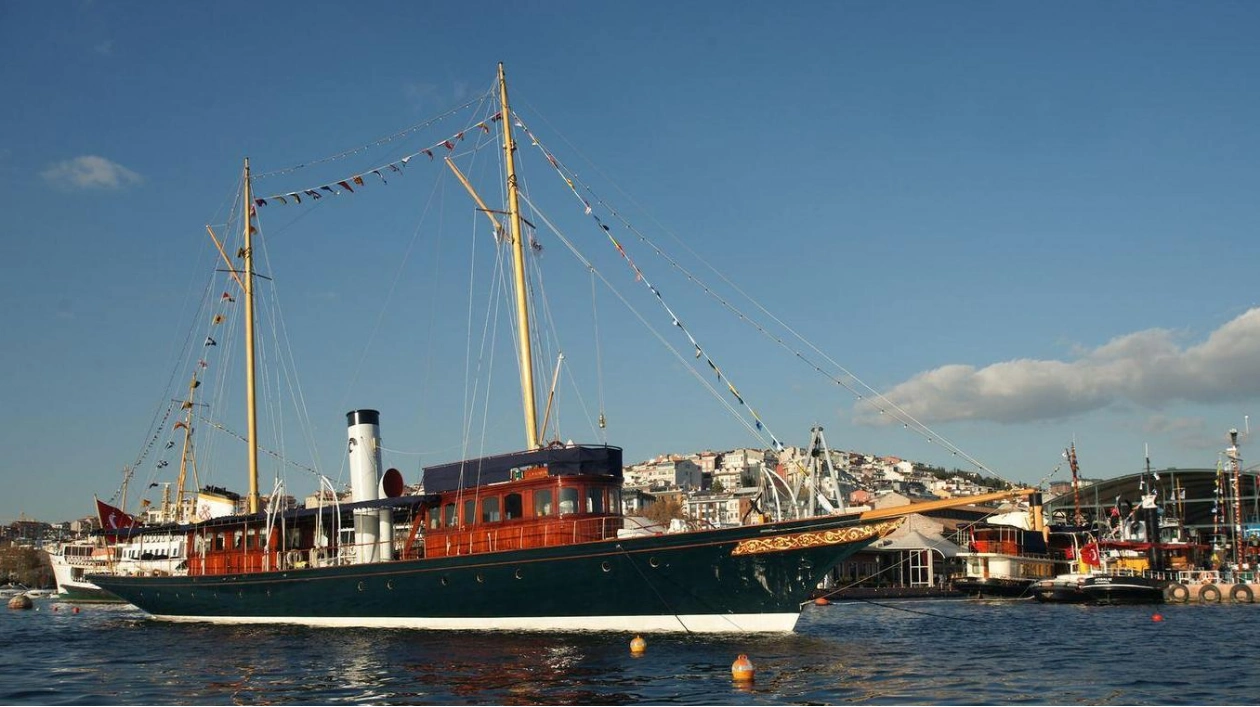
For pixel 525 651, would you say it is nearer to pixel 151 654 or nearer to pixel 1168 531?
pixel 151 654

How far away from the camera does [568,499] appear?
31156 millimetres

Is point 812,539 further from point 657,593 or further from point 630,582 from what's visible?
point 630,582

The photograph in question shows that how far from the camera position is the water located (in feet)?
63.7

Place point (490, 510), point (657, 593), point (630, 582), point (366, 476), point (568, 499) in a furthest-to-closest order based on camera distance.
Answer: point (366, 476) → point (490, 510) → point (568, 499) → point (630, 582) → point (657, 593)

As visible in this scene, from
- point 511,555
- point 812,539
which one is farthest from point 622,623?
point 812,539

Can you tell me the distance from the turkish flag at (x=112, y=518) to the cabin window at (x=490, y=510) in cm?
2432

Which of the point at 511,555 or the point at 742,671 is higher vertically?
the point at 511,555

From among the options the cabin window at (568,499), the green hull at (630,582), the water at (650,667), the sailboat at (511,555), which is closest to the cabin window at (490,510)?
the sailboat at (511,555)

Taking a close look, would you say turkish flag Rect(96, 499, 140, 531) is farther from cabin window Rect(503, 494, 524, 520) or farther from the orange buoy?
the orange buoy

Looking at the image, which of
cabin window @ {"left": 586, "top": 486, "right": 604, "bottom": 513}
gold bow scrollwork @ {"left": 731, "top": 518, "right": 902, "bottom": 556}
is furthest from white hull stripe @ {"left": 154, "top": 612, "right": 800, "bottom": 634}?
cabin window @ {"left": 586, "top": 486, "right": 604, "bottom": 513}

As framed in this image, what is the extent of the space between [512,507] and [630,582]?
5475 millimetres

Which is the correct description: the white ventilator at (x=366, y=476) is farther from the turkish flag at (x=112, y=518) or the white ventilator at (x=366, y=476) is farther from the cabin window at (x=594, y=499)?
the turkish flag at (x=112, y=518)

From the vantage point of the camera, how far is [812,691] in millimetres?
19375

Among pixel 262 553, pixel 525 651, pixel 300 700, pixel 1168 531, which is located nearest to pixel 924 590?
pixel 1168 531
